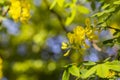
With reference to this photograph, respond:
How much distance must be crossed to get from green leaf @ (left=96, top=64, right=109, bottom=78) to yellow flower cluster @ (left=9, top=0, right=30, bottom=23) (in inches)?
43.0

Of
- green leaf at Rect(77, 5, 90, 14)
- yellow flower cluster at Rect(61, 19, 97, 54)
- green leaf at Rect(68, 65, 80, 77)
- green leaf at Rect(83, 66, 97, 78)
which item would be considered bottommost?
green leaf at Rect(77, 5, 90, 14)

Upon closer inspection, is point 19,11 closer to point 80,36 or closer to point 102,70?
point 80,36

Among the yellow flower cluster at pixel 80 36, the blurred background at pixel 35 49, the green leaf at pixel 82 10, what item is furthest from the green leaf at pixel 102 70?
the blurred background at pixel 35 49

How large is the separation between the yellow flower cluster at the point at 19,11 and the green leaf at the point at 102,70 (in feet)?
3.58

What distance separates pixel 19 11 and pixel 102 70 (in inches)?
45.4

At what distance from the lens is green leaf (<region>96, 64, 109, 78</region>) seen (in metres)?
1.40

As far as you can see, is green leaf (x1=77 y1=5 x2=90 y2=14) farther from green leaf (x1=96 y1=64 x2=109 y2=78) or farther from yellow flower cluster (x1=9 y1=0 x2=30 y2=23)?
green leaf (x1=96 y1=64 x2=109 y2=78)

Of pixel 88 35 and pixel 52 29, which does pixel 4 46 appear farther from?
pixel 88 35

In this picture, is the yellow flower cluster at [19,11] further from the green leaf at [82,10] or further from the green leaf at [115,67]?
the green leaf at [115,67]

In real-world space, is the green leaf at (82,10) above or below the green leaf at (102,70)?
below

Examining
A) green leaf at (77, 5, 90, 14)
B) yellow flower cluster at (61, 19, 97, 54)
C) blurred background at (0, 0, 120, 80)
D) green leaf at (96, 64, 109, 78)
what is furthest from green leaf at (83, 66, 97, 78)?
blurred background at (0, 0, 120, 80)

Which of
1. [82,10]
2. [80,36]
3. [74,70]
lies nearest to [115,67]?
[74,70]

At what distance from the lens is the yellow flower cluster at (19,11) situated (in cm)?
244

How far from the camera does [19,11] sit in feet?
8.07
